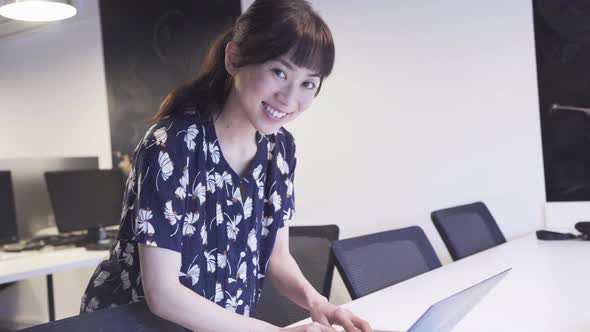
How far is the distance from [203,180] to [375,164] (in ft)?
6.07

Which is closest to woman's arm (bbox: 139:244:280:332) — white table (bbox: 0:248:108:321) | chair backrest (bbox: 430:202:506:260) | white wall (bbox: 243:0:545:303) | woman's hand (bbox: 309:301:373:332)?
woman's hand (bbox: 309:301:373:332)

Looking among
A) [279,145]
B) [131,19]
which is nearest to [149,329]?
[279,145]

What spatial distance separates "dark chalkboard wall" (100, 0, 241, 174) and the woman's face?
2.29 metres

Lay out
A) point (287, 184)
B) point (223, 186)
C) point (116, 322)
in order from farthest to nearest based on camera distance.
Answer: point (287, 184) < point (223, 186) < point (116, 322)

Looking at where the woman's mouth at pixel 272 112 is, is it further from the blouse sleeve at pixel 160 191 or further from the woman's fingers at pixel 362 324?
the woman's fingers at pixel 362 324

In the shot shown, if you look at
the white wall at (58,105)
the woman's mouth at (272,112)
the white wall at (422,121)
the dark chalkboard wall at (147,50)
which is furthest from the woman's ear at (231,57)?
the white wall at (58,105)

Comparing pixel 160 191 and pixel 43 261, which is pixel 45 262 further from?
pixel 160 191

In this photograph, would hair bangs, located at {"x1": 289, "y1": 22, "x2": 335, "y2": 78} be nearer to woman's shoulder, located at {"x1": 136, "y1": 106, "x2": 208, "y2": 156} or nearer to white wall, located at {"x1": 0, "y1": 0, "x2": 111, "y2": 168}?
woman's shoulder, located at {"x1": 136, "y1": 106, "x2": 208, "y2": 156}

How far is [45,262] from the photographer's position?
279 cm

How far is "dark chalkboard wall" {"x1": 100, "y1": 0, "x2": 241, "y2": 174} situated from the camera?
11.6ft

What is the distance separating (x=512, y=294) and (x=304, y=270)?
0.69 metres

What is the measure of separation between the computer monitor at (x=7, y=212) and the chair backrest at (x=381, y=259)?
2.38 metres

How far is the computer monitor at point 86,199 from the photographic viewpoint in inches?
134

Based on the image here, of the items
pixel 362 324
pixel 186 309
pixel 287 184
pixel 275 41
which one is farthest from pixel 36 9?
pixel 362 324
